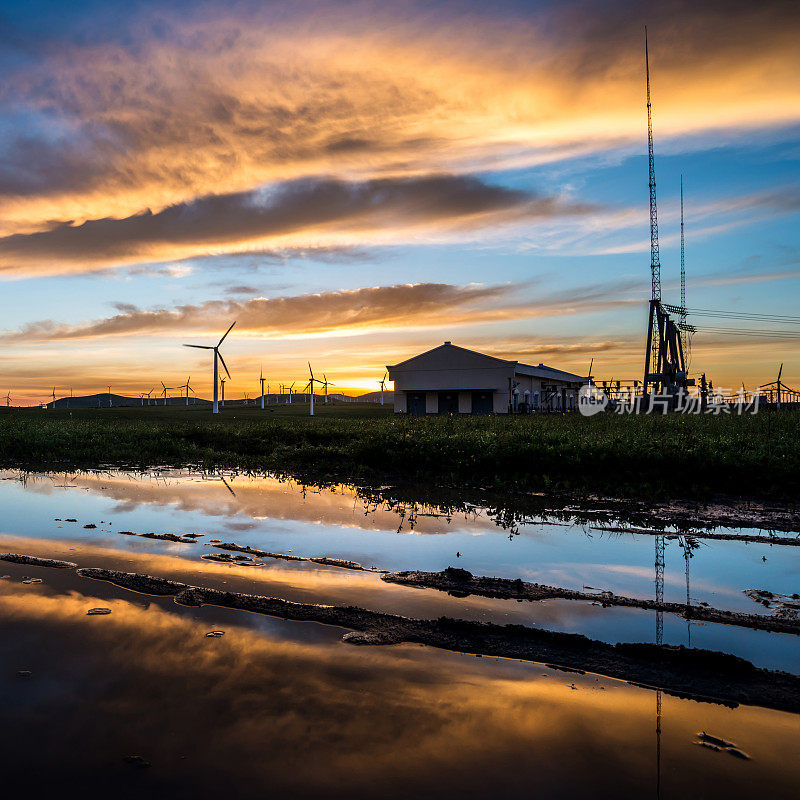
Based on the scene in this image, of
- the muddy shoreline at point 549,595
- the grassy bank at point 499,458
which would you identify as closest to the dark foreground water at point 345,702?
the muddy shoreline at point 549,595

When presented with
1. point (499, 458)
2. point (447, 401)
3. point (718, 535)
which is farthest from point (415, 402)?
point (718, 535)

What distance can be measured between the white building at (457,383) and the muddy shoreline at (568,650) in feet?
140

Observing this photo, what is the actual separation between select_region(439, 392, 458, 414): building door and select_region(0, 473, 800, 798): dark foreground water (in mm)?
43638

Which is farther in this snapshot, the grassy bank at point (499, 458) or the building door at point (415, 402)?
the building door at point (415, 402)

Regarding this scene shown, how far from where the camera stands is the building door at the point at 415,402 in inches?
2077

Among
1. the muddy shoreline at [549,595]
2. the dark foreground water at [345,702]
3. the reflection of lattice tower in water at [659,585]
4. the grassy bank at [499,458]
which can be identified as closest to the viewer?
the dark foreground water at [345,702]

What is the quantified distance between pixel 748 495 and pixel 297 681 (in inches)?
474

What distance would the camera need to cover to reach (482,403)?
2005 inches

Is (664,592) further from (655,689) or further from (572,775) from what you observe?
(572,775)

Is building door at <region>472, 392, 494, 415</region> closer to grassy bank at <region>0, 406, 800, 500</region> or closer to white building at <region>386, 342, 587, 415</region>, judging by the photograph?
white building at <region>386, 342, 587, 415</region>

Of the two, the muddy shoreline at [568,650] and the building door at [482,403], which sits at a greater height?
the building door at [482,403]

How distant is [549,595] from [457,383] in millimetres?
44350

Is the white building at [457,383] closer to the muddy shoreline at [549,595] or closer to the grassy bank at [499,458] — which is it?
the grassy bank at [499,458]

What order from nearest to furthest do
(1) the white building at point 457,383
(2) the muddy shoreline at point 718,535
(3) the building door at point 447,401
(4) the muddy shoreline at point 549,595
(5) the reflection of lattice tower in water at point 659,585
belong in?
(5) the reflection of lattice tower in water at point 659,585
(4) the muddy shoreline at point 549,595
(2) the muddy shoreline at point 718,535
(1) the white building at point 457,383
(3) the building door at point 447,401
